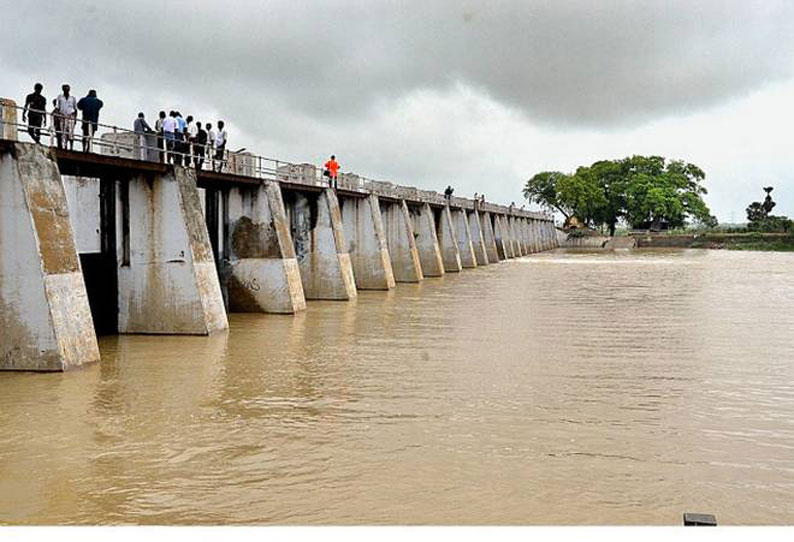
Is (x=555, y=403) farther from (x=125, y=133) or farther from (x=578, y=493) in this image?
(x=125, y=133)

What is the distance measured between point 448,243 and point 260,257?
2405cm

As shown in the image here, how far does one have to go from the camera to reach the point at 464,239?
50.1 m

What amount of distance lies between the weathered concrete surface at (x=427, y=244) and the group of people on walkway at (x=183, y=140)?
63.3 ft

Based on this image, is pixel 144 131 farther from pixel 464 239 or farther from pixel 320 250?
pixel 464 239

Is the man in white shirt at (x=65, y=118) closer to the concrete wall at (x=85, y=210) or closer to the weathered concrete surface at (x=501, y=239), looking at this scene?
the concrete wall at (x=85, y=210)

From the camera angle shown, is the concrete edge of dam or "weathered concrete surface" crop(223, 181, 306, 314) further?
"weathered concrete surface" crop(223, 181, 306, 314)

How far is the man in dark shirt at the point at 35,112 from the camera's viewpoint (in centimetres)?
1374

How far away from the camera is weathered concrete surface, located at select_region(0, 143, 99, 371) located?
42.0ft

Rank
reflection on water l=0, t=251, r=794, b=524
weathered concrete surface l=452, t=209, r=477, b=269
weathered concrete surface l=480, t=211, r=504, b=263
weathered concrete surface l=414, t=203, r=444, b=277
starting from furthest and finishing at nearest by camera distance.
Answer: weathered concrete surface l=480, t=211, r=504, b=263 < weathered concrete surface l=452, t=209, r=477, b=269 < weathered concrete surface l=414, t=203, r=444, b=277 < reflection on water l=0, t=251, r=794, b=524

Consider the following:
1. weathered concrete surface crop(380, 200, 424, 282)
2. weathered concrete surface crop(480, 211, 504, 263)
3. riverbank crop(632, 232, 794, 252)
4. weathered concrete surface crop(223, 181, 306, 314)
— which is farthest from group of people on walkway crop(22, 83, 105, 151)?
riverbank crop(632, 232, 794, 252)

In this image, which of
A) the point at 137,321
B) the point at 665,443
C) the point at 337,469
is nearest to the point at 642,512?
the point at 665,443

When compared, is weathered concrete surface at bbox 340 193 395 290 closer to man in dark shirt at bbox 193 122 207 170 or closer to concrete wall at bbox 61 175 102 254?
man in dark shirt at bbox 193 122 207 170

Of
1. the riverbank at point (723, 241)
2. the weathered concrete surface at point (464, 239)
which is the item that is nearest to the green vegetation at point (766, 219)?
the riverbank at point (723, 241)

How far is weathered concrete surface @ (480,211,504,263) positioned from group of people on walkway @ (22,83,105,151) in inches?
1634
